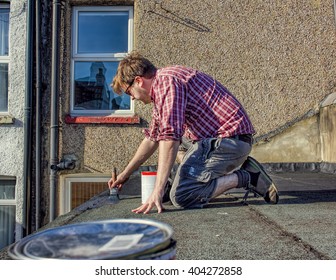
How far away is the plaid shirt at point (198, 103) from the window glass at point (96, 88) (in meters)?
2.88

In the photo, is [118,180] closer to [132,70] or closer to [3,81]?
[132,70]

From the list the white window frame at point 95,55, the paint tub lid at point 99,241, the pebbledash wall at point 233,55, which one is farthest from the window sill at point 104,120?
the paint tub lid at point 99,241

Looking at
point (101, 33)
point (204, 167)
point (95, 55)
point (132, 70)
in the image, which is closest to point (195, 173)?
point (204, 167)

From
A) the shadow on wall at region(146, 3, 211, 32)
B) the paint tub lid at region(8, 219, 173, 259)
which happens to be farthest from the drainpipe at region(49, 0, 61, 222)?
the paint tub lid at region(8, 219, 173, 259)

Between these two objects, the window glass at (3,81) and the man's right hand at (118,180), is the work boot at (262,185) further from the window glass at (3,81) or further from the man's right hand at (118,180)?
the window glass at (3,81)

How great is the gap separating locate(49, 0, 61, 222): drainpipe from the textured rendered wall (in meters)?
0.42

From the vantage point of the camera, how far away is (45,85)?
5.57 meters

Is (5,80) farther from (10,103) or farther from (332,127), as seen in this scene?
(332,127)

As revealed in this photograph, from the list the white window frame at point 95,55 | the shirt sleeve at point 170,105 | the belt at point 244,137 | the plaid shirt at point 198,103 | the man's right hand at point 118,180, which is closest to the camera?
→ the shirt sleeve at point 170,105

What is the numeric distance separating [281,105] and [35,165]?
3.43 meters

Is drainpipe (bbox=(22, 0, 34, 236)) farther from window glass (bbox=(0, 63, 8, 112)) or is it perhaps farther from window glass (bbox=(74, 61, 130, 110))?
window glass (bbox=(74, 61, 130, 110))

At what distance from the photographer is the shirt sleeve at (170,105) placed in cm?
239

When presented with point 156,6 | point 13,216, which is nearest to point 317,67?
point 156,6

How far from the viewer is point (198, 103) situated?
107 inches
